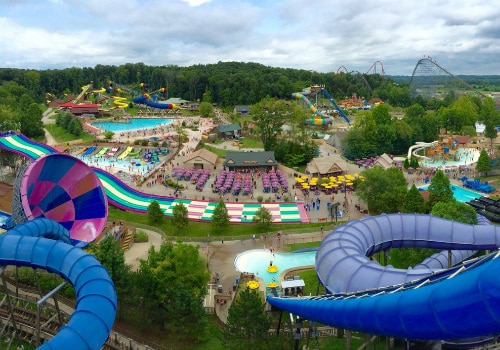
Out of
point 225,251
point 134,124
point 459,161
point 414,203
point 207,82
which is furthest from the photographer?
point 207,82

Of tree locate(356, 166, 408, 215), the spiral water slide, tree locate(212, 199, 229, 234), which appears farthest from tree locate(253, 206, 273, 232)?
the spiral water slide

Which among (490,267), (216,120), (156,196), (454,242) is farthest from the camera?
(216,120)

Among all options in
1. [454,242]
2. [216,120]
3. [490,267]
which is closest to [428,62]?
[216,120]

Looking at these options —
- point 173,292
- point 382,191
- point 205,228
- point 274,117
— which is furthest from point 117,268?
point 274,117

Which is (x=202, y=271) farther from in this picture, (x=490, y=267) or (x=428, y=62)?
(x=428, y=62)

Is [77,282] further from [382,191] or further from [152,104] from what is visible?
[152,104]

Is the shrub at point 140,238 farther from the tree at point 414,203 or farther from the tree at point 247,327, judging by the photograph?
the tree at point 414,203
